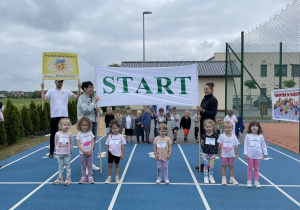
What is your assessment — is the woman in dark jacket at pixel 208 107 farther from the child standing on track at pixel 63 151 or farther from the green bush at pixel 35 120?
the green bush at pixel 35 120

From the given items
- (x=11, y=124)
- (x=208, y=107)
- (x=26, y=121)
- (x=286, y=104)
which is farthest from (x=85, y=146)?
(x=26, y=121)

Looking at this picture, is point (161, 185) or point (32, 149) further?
point (32, 149)

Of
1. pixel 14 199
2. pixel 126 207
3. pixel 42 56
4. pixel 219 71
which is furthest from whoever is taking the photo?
pixel 219 71

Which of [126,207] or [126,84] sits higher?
[126,84]

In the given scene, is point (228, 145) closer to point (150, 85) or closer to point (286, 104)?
point (150, 85)

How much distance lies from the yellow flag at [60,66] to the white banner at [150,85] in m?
2.76

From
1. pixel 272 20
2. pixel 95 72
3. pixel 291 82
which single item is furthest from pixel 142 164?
pixel 291 82

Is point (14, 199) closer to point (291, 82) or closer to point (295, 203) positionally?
point (295, 203)

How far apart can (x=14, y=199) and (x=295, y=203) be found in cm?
482

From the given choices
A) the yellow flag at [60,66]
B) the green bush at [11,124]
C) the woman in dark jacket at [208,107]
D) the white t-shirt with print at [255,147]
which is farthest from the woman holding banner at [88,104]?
the green bush at [11,124]

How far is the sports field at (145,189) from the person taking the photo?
15.3ft

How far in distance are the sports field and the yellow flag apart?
2873 millimetres

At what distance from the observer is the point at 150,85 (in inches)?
271

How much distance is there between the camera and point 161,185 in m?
5.70
